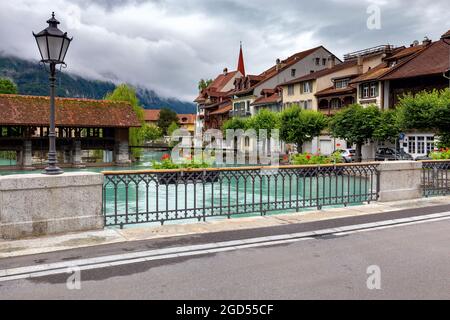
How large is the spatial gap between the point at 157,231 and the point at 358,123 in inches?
1448

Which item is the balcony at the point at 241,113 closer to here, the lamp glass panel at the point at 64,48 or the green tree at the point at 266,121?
the green tree at the point at 266,121

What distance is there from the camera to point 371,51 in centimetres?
5466

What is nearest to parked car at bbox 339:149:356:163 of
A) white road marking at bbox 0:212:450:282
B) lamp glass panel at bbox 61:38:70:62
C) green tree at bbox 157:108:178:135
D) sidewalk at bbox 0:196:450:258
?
sidewalk at bbox 0:196:450:258

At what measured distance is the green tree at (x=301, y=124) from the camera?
160 ft

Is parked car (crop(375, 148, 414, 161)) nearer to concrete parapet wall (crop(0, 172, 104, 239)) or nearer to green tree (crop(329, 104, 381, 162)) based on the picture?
green tree (crop(329, 104, 381, 162))

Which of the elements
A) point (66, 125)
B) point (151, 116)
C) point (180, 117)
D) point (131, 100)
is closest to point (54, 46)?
point (66, 125)

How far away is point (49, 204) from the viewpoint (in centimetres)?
750

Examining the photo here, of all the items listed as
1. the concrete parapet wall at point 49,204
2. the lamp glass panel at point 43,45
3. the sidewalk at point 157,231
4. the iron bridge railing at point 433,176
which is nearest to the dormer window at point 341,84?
the iron bridge railing at point 433,176

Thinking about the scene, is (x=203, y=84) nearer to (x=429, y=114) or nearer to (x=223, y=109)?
(x=223, y=109)

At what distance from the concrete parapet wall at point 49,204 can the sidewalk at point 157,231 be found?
0.66ft

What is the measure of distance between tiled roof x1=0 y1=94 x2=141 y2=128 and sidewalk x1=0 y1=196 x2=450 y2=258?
46354 millimetres
